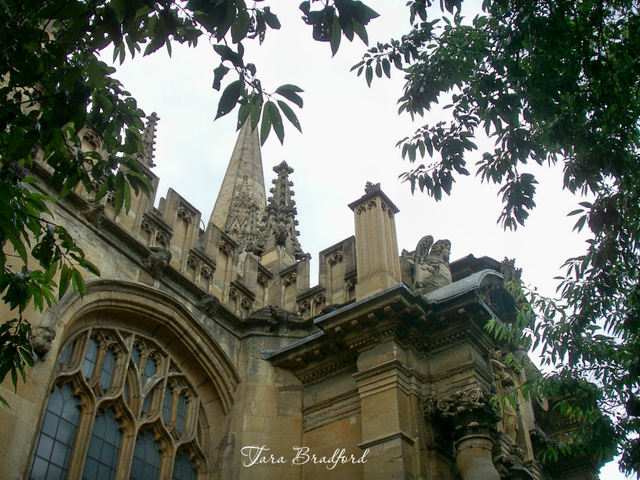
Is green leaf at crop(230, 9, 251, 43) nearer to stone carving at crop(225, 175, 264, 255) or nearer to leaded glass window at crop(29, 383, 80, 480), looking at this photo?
leaded glass window at crop(29, 383, 80, 480)

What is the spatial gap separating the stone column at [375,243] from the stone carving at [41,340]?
464cm

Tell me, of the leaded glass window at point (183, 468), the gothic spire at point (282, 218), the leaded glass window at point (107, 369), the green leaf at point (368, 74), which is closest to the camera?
the green leaf at point (368, 74)

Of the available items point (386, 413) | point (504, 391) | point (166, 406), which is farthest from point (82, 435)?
point (504, 391)

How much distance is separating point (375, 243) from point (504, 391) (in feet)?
10.1

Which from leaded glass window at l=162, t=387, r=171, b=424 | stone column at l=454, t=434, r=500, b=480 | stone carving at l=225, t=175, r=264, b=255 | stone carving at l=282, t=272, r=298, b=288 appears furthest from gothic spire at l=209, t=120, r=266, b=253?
stone column at l=454, t=434, r=500, b=480

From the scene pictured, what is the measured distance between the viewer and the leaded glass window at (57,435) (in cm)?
827

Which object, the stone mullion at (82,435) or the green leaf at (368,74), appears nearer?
the green leaf at (368,74)

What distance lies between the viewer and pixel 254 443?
34.2 feet

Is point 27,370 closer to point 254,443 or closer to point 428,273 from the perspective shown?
point 254,443

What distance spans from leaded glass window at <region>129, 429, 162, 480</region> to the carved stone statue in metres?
4.63

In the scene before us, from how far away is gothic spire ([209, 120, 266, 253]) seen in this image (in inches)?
850

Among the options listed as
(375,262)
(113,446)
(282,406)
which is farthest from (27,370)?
(375,262)

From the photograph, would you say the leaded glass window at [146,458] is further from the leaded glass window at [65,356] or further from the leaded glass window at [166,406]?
the leaded glass window at [65,356]

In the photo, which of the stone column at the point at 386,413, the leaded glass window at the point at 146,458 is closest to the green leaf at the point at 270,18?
the stone column at the point at 386,413
